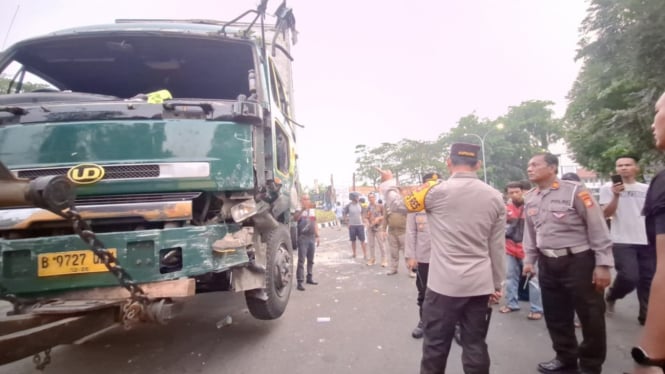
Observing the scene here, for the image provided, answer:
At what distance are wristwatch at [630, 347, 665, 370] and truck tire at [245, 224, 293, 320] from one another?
2.58 m

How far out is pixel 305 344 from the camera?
124 inches

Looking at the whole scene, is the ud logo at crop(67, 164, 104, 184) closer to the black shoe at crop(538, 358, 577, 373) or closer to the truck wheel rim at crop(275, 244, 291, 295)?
the truck wheel rim at crop(275, 244, 291, 295)

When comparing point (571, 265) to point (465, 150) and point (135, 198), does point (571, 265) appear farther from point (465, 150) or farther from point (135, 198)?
point (135, 198)

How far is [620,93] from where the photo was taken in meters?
11.9

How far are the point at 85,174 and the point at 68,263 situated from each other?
1.92 ft

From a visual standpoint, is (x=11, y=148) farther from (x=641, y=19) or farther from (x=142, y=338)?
(x=641, y=19)

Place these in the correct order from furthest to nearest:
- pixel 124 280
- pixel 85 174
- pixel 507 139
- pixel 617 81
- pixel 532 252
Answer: pixel 507 139, pixel 617 81, pixel 532 252, pixel 85 174, pixel 124 280

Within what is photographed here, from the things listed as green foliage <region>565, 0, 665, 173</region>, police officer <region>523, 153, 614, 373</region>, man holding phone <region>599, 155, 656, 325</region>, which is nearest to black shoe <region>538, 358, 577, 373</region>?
police officer <region>523, 153, 614, 373</region>

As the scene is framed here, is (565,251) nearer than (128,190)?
No

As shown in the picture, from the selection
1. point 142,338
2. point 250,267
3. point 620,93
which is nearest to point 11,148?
point 250,267

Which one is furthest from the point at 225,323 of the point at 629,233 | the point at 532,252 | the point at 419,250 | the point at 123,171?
the point at 629,233

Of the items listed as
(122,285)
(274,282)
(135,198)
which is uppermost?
(135,198)

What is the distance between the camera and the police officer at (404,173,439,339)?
10.6 ft

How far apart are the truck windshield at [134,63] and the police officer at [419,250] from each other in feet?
7.51
